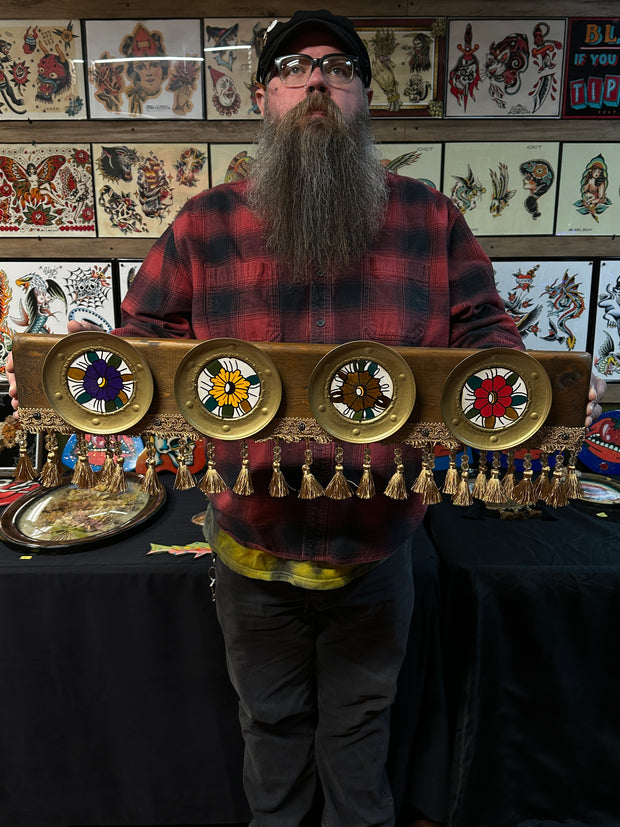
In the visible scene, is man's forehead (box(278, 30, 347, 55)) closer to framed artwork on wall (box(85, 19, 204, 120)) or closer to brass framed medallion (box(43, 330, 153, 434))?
brass framed medallion (box(43, 330, 153, 434))

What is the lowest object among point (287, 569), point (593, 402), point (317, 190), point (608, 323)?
point (287, 569)

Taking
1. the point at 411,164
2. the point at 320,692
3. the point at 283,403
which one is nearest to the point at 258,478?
the point at 283,403

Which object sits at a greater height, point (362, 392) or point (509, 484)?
point (362, 392)

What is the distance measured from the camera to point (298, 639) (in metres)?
1.42

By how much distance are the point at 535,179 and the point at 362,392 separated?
5.72 ft

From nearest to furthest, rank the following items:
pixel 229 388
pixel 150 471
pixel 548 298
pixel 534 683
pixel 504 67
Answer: pixel 229 388
pixel 150 471
pixel 534 683
pixel 504 67
pixel 548 298

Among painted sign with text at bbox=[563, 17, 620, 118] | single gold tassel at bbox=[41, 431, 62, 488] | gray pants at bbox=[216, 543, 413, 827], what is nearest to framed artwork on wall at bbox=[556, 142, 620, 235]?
painted sign with text at bbox=[563, 17, 620, 118]

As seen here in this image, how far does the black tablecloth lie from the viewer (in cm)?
165

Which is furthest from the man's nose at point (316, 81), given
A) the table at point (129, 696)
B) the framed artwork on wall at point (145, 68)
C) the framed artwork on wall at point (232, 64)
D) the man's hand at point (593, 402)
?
the table at point (129, 696)

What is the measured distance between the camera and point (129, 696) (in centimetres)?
170

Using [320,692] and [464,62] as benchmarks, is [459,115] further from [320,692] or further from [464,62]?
[320,692]

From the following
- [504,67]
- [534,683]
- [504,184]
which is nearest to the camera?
[534,683]

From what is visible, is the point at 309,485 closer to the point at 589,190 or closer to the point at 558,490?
the point at 558,490

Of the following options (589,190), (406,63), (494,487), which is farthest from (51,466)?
(589,190)
